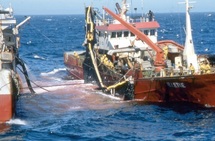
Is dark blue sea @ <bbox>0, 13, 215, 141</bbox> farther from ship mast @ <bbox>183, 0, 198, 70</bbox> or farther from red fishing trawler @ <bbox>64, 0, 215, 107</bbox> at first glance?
ship mast @ <bbox>183, 0, 198, 70</bbox>

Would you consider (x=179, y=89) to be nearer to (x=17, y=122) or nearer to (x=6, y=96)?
(x=17, y=122)

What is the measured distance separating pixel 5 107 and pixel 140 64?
12643 mm

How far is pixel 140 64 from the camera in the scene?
36219mm

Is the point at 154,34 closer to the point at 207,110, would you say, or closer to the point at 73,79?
the point at 73,79

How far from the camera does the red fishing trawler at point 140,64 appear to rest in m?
32.9

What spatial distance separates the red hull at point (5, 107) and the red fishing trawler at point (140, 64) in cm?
1122

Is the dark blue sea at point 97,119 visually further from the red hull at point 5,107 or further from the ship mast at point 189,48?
the ship mast at point 189,48

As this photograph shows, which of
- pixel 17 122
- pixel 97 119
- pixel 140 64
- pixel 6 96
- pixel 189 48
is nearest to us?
pixel 6 96

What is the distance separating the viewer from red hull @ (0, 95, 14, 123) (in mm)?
27781

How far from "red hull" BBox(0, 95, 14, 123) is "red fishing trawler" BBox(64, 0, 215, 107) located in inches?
442

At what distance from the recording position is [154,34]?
44.2 m

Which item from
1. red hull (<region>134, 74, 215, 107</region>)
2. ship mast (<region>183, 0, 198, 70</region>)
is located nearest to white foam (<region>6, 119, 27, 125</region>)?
red hull (<region>134, 74, 215, 107</region>)

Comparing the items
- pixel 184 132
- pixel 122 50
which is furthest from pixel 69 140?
pixel 122 50

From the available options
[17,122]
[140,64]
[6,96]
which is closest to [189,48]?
[140,64]
